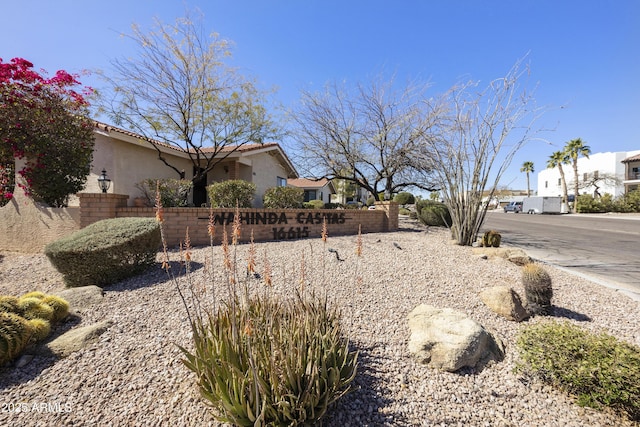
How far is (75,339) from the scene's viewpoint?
283 cm

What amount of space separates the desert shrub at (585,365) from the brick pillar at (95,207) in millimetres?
8757

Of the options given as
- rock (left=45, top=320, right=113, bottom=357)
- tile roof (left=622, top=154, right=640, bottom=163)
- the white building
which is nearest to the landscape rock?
rock (left=45, top=320, right=113, bottom=357)

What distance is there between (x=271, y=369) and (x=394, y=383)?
Result: 123 centimetres

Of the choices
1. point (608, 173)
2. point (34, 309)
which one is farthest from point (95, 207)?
point (608, 173)

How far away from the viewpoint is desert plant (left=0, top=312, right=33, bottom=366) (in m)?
2.44

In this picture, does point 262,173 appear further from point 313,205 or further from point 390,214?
point 390,214

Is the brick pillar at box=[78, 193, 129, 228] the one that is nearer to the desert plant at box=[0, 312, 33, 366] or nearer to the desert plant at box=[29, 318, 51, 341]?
the desert plant at box=[29, 318, 51, 341]

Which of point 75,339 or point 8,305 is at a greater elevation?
point 8,305

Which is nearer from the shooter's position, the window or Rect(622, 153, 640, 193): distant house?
the window

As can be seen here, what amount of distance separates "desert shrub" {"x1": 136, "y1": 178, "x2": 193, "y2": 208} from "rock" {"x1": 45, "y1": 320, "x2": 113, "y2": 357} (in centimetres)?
758

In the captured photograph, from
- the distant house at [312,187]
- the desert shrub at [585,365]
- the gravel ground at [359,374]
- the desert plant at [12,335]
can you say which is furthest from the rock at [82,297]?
the distant house at [312,187]

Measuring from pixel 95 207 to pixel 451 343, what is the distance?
8.37m

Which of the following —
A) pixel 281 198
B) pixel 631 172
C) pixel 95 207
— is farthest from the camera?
pixel 631 172

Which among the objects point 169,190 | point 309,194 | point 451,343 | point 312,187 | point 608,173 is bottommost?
point 451,343
